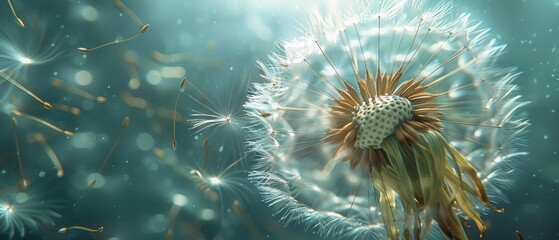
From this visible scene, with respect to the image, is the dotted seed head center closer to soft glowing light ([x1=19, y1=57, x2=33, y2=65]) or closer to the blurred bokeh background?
the blurred bokeh background

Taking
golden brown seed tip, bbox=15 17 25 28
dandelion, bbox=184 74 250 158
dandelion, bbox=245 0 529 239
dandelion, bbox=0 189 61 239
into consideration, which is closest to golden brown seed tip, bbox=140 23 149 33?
dandelion, bbox=184 74 250 158

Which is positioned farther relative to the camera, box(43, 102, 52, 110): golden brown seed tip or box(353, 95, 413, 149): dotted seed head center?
box(43, 102, 52, 110): golden brown seed tip

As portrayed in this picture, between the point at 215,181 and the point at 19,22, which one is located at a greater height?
the point at 19,22

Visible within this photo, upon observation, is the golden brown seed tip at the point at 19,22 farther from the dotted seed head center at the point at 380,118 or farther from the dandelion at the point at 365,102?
the dotted seed head center at the point at 380,118

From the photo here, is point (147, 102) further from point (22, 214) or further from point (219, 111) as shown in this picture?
point (22, 214)

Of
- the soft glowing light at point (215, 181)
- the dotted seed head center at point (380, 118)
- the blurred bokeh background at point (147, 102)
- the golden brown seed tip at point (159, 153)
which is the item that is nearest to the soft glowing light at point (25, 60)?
the blurred bokeh background at point (147, 102)

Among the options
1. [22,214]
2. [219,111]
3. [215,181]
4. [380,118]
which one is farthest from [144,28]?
[380,118]

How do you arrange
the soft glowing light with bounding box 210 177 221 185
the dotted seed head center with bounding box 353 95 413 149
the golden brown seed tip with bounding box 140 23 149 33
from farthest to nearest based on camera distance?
the soft glowing light with bounding box 210 177 221 185
the golden brown seed tip with bounding box 140 23 149 33
the dotted seed head center with bounding box 353 95 413 149

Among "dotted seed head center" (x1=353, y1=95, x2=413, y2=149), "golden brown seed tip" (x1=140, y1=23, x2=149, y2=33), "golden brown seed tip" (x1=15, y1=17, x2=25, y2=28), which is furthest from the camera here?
"golden brown seed tip" (x1=140, y1=23, x2=149, y2=33)
